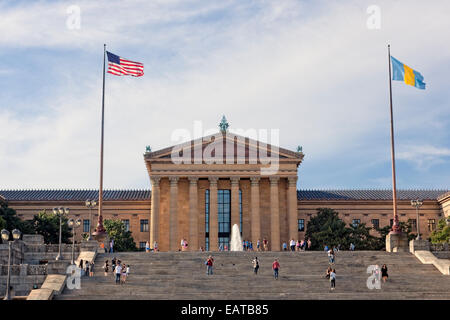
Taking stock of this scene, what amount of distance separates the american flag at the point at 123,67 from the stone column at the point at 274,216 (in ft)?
112

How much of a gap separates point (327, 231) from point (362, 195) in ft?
82.8

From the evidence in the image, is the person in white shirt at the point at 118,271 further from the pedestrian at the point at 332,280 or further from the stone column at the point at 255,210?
the stone column at the point at 255,210

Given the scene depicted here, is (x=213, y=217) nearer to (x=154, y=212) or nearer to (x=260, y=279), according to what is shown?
(x=154, y=212)

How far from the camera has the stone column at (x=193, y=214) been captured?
8371 cm

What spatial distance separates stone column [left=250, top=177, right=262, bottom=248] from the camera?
8438cm

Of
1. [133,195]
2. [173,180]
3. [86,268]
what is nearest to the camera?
[86,268]

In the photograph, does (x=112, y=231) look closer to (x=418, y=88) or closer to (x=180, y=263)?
(x=180, y=263)

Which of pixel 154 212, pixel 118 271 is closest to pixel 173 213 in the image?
pixel 154 212

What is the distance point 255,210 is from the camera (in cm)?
8512

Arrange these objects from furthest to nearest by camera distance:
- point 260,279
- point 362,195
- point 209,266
Answer: point 362,195
point 209,266
point 260,279

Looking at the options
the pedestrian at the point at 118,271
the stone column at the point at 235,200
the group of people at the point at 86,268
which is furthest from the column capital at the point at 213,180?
the pedestrian at the point at 118,271

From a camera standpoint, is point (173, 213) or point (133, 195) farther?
point (133, 195)

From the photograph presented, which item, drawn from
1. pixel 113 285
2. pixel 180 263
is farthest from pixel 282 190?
pixel 113 285
